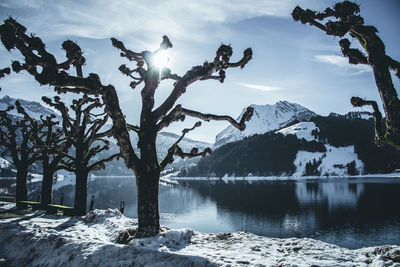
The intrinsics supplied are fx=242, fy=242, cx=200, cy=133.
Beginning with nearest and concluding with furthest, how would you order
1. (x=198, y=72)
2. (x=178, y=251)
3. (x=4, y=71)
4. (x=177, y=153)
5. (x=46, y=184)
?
(x=178, y=251) → (x=198, y=72) → (x=177, y=153) → (x=4, y=71) → (x=46, y=184)

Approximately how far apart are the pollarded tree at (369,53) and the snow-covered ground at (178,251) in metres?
4.25

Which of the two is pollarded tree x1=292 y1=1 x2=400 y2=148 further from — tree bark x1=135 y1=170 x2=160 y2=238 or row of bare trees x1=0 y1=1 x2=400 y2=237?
tree bark x1=135 y1=170 x2=160 y2=238

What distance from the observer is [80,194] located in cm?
2072

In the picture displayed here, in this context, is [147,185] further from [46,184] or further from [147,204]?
[46,184]

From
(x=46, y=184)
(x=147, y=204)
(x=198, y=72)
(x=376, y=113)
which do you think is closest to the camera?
(x=376, y=113)

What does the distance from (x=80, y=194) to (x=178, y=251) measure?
Result: 15.0 m

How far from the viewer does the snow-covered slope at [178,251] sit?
7.57 metres

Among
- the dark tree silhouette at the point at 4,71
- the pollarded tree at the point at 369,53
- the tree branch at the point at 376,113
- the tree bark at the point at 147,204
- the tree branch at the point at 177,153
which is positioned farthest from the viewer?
the dark tree silhouette at the point at 4,71

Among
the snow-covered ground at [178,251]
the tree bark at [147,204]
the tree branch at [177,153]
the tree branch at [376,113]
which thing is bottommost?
the snow-covered ground at [178,251]

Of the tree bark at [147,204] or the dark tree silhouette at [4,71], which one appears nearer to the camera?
the tree bark at [147,204]

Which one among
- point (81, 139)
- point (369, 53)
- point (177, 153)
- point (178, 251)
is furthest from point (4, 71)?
point (369, 53)

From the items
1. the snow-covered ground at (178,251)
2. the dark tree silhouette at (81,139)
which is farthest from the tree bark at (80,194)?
the snow-covered ground at (178,251)

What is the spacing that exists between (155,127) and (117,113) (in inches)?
74.6

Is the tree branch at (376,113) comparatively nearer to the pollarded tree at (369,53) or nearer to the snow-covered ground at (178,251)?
the pollarded tree at (369,53)
